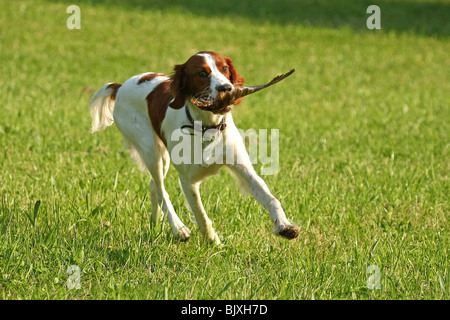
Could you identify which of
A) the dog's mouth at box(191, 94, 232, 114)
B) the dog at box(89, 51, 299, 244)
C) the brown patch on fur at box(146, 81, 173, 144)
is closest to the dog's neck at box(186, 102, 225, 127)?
the dog at box(89, 51, 299, 244)

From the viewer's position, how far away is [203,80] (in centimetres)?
398

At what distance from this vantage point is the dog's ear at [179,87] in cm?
415

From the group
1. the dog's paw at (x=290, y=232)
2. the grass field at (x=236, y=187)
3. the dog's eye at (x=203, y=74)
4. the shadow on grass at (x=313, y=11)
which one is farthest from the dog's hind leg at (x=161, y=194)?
the shadow on grass at (x=313, y=11)

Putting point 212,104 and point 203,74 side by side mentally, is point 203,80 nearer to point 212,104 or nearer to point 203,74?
point 203,74

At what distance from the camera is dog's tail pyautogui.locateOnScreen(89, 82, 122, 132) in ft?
17.9

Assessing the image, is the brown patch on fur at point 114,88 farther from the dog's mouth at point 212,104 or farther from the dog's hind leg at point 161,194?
the dog's mouth at point 212,104

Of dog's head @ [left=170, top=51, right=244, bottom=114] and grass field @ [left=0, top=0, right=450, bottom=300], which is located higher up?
dog's head @ [left=170, top=51, right=244, bottom=114]

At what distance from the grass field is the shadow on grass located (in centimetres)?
288

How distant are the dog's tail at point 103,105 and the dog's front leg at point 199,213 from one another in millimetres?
1402

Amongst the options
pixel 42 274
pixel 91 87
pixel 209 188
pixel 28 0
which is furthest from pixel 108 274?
pixel 28 0

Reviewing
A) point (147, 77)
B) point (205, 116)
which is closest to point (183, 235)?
point (205, 116)

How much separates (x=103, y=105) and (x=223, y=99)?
1943 mm

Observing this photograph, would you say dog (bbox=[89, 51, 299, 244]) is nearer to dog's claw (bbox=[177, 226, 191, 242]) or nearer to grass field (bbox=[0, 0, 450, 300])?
dog's claw (bbox=[177, 226, 191, 242])
